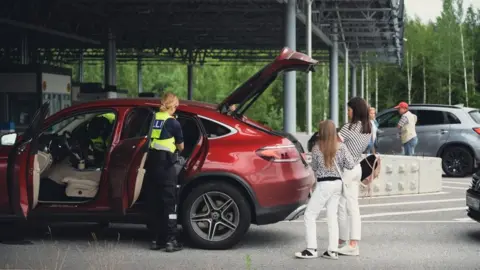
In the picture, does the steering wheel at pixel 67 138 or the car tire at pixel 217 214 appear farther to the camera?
the steering wheel at pixel 67 138

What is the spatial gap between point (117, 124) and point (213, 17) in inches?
1257

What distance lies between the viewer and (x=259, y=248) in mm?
10367

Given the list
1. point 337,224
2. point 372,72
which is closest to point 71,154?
point 337,224

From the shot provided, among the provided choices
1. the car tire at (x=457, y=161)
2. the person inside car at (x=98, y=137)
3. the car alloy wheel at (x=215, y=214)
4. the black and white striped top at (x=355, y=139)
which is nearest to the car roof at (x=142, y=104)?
the person inside car at (x=98, y=137)

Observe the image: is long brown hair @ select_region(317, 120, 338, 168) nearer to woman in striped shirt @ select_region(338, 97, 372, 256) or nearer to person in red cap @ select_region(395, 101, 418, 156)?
woman in striped shirt @ select_region(338, 97, 372, 256)

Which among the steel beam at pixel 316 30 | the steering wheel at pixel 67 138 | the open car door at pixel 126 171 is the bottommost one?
the open car door at pixel 126 171

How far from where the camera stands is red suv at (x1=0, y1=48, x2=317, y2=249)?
993cm

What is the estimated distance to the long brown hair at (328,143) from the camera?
30.9 feet

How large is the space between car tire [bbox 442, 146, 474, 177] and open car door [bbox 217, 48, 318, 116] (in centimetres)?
1289

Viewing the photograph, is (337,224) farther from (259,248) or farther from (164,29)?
(164,29)

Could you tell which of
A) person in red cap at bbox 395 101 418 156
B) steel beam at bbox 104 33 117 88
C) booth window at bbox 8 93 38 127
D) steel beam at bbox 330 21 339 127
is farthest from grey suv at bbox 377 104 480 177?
steel beam at bbox 104 33 117 88

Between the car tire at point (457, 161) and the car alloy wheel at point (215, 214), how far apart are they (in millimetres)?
13674

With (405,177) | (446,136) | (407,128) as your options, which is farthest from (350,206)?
(446,136)

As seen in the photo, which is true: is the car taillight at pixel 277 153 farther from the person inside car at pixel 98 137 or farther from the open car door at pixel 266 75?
→ the person inside car at pixel 98 137
